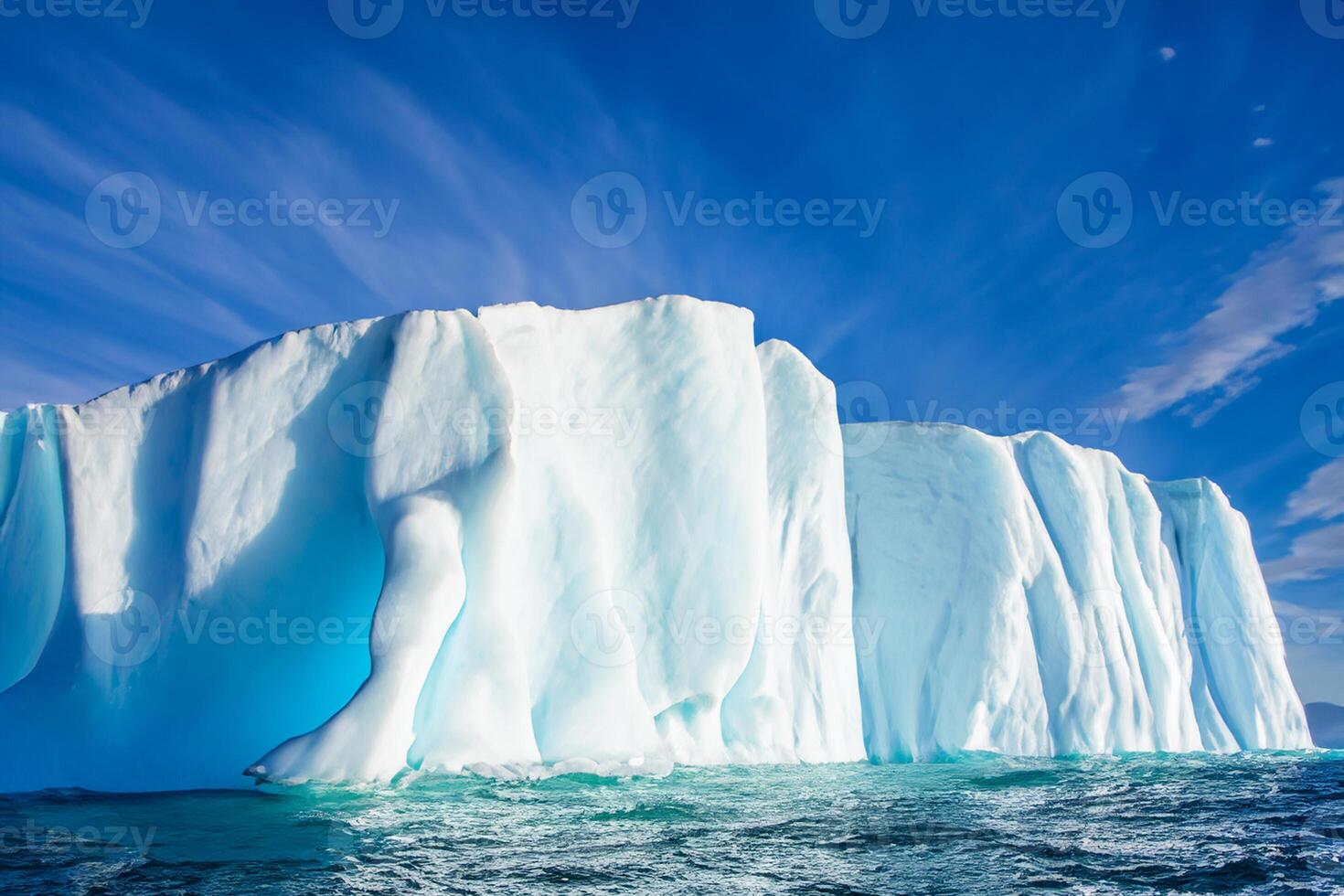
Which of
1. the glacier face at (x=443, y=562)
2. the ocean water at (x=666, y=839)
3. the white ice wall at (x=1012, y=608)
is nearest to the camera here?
the ocean water at (x=666, y=839)

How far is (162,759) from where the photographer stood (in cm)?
815

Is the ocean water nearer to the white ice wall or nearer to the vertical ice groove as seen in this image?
the vertical ice groove

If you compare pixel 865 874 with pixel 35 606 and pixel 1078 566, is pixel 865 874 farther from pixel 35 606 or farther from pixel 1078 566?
pixel 1078 566

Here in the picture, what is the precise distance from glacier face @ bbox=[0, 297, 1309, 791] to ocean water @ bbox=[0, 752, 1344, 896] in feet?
2.77

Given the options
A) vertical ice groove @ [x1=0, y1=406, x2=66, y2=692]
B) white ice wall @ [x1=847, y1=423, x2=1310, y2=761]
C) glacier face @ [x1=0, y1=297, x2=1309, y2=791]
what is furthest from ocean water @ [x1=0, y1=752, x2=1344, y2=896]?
white ice wall @ [x1=847, y1=423, x2=1310, y2=761]

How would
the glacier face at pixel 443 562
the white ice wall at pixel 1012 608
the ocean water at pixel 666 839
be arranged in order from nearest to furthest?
the ocean water at pixel 666 839 → the glacier face at pixel 443 562 → the white ice wall at pixel 1012 608

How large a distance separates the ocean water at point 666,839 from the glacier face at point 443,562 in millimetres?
845

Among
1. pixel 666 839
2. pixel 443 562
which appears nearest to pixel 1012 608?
pixel 443 562

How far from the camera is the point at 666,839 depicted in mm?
5215

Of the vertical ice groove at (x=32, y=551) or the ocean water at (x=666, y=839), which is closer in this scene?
the ocean water at (x=666, y=839)

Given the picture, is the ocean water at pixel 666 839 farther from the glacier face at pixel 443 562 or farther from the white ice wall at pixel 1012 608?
the white ice wall at pixel 1012 608

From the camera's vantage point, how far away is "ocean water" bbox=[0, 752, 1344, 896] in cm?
425

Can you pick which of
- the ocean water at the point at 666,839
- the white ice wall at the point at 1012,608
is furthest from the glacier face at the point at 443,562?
the ocean water at the point at 666,839

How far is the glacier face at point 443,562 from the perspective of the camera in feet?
26.3
